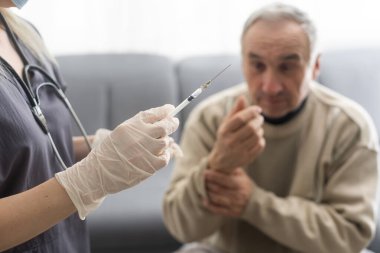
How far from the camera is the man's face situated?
57.7 inches

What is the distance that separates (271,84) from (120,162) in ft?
2.43

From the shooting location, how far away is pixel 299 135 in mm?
1547

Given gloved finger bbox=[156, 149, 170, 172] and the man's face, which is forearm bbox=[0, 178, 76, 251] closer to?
gloved finger bbox=[156, 149, 170, 172]

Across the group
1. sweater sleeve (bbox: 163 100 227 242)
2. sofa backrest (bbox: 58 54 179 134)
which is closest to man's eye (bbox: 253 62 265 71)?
sweater sleeve (bbox: 163 100 227 242)

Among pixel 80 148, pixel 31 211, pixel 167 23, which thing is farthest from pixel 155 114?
pixel 167 23

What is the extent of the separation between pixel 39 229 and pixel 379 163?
1042 millimetres

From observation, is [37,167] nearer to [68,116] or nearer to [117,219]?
[68,116]

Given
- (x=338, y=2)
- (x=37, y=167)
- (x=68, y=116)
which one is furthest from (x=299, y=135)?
(x=338, y=2)

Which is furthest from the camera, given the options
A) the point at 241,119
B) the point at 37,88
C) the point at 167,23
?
the point at 167,23

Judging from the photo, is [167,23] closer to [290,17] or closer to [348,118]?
[290,17]

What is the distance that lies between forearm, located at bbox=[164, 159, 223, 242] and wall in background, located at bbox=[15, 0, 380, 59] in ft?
4.37

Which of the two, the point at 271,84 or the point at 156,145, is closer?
the point at 156,145

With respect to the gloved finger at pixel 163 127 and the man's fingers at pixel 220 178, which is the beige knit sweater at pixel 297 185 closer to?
the man's fingers at pixel 220 178

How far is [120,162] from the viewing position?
2.75ft
